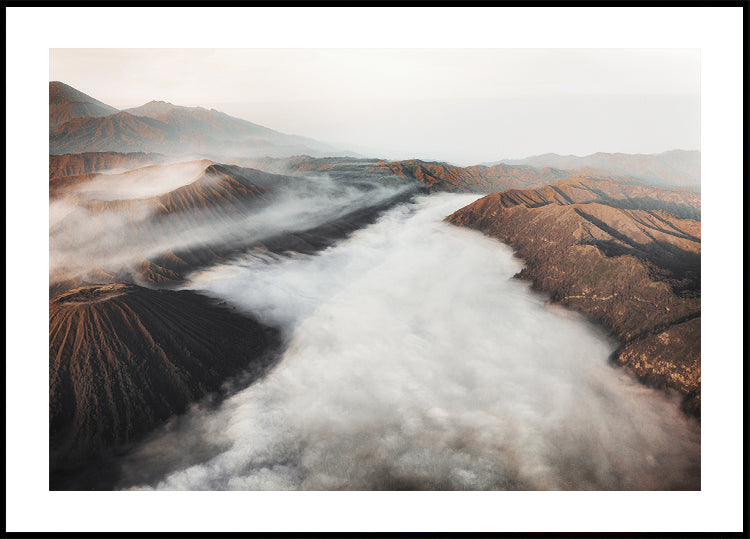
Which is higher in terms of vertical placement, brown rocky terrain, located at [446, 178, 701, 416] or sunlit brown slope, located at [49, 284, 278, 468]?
brown rocky terrain, located at [446, 178, 701, 416]

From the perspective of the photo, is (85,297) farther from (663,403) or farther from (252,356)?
(663,403)

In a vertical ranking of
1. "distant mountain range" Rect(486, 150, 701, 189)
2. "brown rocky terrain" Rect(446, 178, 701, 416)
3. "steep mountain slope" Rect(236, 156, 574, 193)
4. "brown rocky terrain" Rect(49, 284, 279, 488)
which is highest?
"steep mountain slope" Rect(236, 156, 574, 193)

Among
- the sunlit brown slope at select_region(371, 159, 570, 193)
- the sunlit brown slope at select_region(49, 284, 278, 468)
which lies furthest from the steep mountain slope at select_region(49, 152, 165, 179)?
the sunlit brown slope at select_region(371, 159, 570, 193)

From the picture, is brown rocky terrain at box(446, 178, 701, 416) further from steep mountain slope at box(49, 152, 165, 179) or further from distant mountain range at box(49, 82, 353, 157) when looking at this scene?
steep mountain slope at box(49, 152, 165, 179)

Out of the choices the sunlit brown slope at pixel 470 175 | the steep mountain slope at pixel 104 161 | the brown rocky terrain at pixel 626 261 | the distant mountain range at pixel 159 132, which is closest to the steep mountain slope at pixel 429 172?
the sunlit brown slope at pixel 470 175

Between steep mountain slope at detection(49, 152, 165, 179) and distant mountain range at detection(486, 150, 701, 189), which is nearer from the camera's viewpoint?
distant mountain range at detection(486, 150, 701, 189)

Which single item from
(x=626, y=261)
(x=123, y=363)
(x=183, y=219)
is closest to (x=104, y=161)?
(x=183, y=219)

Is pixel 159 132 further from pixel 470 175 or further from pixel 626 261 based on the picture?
pixel 626 261

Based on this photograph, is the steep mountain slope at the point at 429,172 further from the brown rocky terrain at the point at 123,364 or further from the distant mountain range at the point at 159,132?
the brown rocky terrain at the point at 123,364
